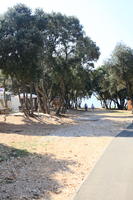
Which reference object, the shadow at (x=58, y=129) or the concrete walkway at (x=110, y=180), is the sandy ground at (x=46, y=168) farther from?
the shadow at (x=58, y=129)

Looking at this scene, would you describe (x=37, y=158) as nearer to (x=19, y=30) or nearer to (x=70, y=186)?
(x=70, y=186)

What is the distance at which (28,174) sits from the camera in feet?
25.3

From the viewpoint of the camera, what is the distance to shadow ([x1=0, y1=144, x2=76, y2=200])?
6.21 metres

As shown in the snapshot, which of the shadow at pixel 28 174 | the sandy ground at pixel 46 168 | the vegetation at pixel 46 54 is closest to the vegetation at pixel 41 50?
the vegetation at pixel 46 54

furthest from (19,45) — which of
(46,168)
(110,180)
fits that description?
(110,180)

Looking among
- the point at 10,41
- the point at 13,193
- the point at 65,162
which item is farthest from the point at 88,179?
the point at 10,41

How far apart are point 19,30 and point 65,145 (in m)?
10.9

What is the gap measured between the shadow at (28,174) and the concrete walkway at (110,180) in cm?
65

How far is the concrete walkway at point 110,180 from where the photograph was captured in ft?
19.2

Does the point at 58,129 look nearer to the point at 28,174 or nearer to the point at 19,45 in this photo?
the point at 19,45

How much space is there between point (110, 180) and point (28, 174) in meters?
2.00

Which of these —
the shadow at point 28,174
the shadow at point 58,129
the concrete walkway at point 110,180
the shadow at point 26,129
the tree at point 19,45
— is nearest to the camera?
the concrete walkway at point 110,180

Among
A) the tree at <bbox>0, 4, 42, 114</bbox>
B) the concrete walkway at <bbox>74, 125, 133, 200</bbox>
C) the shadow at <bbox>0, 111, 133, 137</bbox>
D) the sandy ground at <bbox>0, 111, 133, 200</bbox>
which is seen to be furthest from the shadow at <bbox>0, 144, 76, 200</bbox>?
the tree at <bbox>0, 4, 42, 114</bbox>

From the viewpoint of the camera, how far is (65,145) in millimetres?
12906
